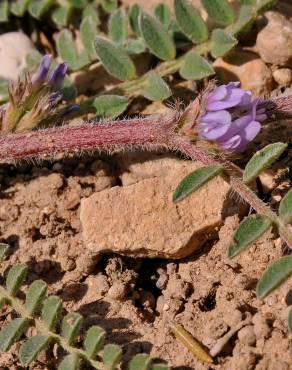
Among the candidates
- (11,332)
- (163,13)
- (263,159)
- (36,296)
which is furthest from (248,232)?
(163,13)

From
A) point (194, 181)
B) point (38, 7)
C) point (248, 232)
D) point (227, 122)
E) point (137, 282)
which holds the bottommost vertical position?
point (137, 282)

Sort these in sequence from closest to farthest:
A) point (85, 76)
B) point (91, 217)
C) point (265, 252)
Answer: point (265, 252)
point (91, 217)
point (85, 76)

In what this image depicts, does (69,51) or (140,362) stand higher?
(69,51)

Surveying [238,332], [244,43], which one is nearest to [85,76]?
[244,43]

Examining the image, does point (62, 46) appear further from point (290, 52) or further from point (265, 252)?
point (265, 252)

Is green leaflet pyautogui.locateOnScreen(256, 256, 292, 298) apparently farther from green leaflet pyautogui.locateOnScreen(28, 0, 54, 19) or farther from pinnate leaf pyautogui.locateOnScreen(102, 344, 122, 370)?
green leaflet pyautogui.locateOnScreen(28, 0, 54, 19)

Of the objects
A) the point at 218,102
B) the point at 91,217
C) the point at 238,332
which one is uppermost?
the point at 218,102

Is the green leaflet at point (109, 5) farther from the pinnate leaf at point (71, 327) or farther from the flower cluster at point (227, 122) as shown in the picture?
the pinnate leaf at point (71, 327)

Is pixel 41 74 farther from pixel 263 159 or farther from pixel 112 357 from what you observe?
pixel 112 357
